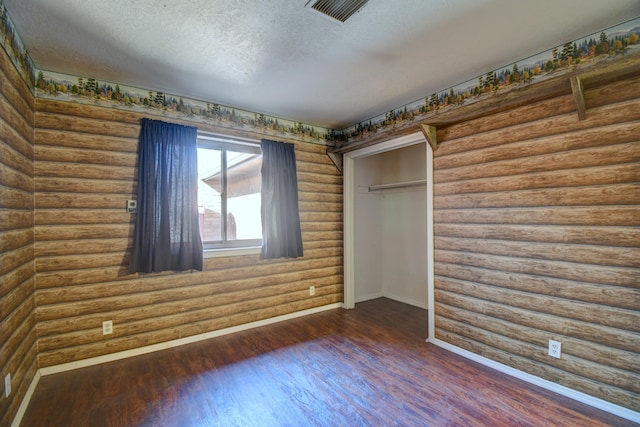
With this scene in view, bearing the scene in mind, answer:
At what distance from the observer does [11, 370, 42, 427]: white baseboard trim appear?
74.0 inches

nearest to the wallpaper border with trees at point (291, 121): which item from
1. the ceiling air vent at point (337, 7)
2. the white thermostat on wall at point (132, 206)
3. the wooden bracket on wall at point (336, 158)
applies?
the wooden bracket on wall at point (336, 158)

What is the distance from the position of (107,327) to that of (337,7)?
3273 millimetres

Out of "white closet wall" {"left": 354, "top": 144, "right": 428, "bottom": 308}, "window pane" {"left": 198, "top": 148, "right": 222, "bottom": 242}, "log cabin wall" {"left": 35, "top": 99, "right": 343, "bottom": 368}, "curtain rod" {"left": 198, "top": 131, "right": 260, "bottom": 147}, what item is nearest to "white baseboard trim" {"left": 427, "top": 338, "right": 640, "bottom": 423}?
"white closet wall" {"left": 354, "top": 144, "right": 428, "bottom": 308}

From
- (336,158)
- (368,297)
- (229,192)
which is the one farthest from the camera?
(368,297)

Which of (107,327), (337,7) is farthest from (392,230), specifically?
(107,327)

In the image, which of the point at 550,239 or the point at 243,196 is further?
the point at 243,196

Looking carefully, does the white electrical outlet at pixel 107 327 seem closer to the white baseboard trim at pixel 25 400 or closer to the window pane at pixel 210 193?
the white baseboard trim at pixel 25 400

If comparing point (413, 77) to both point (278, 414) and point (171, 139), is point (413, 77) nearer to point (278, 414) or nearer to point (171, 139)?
point (171, 139)

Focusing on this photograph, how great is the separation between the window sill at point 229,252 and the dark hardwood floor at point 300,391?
95 centimetres

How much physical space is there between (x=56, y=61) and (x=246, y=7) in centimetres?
179

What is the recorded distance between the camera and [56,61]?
232 cm

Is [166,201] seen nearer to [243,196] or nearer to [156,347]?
[243,196]

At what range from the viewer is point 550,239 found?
7.38ft

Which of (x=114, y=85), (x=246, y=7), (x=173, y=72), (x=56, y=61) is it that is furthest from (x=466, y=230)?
(x=56, y=61)
